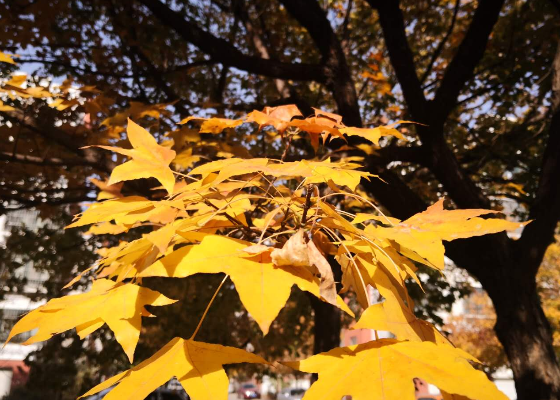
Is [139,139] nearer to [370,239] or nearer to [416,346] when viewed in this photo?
[370,239]

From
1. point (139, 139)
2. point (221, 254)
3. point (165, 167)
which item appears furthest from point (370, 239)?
point (139, 139)

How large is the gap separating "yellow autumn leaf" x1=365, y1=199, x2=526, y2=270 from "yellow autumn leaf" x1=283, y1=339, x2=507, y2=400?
16 centimetres

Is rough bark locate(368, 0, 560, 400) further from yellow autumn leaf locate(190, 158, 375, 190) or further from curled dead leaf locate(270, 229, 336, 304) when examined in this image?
curled dead leaf locate(270, 229, 336, 304)

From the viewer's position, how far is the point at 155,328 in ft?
19.5

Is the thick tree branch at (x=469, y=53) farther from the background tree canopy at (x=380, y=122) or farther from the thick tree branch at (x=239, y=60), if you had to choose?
the thick tree branch at (x=239, y=60)

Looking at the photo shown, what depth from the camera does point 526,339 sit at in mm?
2908

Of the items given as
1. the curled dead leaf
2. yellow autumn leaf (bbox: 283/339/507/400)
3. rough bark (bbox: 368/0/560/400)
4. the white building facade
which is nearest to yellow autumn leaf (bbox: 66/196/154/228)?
the white building facade

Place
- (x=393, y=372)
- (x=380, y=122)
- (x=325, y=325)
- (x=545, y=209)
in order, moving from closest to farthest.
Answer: (x=393, y=372)
(x=380, y=122)
(x=545, y=209)
(x=325, y=325)

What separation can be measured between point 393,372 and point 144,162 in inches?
30.0

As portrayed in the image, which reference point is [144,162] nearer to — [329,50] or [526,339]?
[329,50]

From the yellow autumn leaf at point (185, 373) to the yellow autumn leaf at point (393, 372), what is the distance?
113 millimetres

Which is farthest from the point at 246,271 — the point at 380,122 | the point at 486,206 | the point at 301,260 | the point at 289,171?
the point at 486,206

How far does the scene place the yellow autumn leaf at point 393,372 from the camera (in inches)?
23.4

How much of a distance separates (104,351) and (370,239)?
6.08 meters
